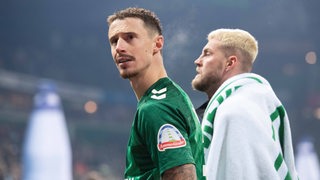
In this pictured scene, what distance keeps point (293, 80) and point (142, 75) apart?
24.2 metres

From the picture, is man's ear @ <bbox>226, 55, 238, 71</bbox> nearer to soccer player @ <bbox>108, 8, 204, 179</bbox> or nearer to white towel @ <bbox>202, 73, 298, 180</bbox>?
white towel @ <bbox>202, 73, 298, 180</bbox>

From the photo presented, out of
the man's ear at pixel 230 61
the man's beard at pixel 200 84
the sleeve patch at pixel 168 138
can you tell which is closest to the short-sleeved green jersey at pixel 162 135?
the sleeve patch at pixel 168 138

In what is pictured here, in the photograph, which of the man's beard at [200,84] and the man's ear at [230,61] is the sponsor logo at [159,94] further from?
the man's ear at [230,61]

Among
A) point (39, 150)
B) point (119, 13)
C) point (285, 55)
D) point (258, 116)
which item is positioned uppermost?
point (285, 55)

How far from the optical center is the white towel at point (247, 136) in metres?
3.12

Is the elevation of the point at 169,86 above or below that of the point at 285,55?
below

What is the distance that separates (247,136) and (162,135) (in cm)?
100

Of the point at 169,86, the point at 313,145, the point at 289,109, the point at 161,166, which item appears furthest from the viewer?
the point at 289,109

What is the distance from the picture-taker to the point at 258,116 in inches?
127

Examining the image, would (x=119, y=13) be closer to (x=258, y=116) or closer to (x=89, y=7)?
(x=258, y=116)

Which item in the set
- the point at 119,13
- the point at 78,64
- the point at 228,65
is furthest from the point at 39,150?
the point at 119,13

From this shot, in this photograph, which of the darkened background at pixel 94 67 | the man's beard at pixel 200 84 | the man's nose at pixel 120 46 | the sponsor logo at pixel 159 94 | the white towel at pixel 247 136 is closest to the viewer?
the sponsor logo at pixel 159 94

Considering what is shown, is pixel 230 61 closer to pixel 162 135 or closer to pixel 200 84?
pixel 200 84

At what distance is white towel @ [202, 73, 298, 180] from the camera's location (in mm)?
3119
